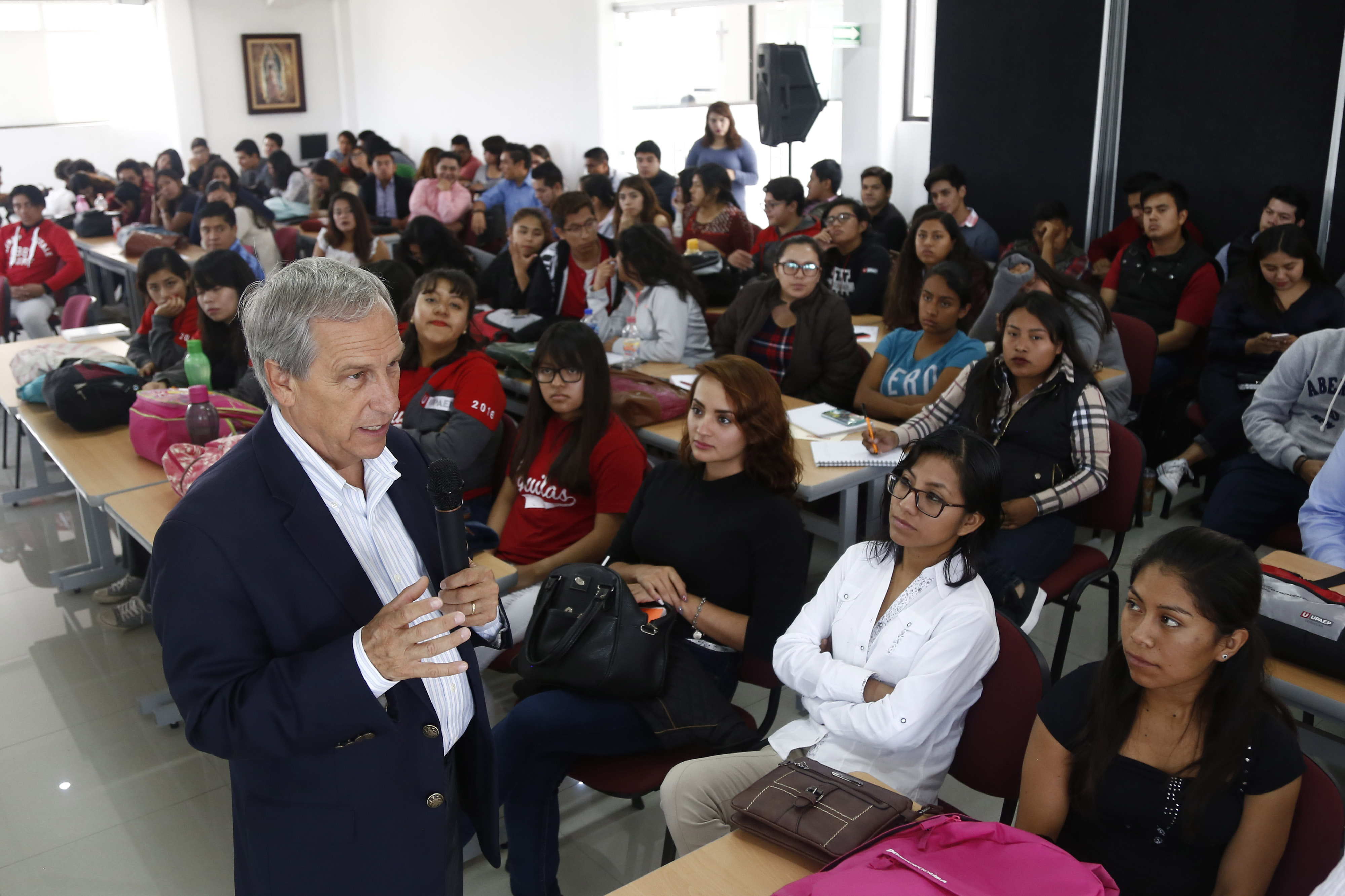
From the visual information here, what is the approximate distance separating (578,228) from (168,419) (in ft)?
8.88

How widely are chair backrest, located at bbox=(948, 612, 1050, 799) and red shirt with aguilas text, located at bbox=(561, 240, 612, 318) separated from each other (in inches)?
154

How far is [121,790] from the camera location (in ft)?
10.1

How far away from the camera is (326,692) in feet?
4.27

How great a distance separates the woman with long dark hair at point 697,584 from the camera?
7.66ft

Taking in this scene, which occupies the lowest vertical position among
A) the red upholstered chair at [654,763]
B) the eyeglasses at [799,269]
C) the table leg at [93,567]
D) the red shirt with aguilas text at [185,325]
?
the table leg at [93,567]

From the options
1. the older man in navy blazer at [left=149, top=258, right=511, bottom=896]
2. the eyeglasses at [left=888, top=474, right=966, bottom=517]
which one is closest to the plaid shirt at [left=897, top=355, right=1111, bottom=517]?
the eyeglasses at [left=888, top=474, right=966, bottom=517]

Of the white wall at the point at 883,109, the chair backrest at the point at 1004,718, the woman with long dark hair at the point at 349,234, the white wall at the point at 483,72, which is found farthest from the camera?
the white wall at the point at 483,72

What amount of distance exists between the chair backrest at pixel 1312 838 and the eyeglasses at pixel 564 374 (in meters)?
2.06

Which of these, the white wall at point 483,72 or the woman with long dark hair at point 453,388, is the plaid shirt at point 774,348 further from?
the white wall at point 483,72

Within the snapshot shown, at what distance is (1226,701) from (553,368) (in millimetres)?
1984

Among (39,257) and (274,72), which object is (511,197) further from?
(274,72)

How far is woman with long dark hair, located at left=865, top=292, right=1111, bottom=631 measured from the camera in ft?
10.5

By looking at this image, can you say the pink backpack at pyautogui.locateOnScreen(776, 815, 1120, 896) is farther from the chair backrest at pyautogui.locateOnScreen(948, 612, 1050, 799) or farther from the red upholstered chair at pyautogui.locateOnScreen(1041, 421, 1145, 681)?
the red upholstered chair at pyautogui.locateOnScreen(1041, 421, 1145, 681)

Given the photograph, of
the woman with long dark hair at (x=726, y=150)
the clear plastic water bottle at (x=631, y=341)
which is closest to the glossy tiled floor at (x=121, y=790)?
the clear plastic water bottle at (x=631, y=341)
